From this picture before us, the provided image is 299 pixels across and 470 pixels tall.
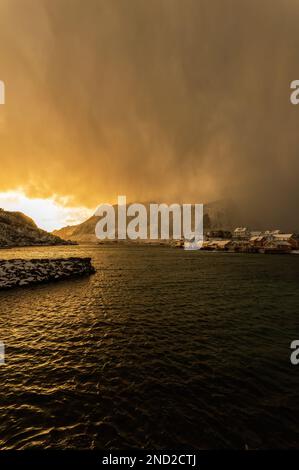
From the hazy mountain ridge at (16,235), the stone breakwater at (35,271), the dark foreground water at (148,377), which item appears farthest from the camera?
the hazy mountain ridge at (16,235)

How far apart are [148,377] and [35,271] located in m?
28.2

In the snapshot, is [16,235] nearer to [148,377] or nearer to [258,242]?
[258,242]

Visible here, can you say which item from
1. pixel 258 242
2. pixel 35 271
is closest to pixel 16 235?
pixel 35 271

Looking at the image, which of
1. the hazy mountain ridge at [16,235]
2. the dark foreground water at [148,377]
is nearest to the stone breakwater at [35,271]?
the dark foreground water at [148,377]

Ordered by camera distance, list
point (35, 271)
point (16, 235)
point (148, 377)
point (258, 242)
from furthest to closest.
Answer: point (16, 235) < point (258, 242) < point (35, 271) < point (148, 377)

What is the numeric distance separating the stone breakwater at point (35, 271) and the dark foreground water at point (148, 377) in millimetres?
10694

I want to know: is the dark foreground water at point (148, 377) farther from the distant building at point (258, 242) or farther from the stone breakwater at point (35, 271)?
the distant building at point (258, 242)

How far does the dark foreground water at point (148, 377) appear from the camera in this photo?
285 inches

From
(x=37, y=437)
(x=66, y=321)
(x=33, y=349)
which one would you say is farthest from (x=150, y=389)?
(x=66, y=321)

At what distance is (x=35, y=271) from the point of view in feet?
106

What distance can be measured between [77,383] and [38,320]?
9624 millimetres

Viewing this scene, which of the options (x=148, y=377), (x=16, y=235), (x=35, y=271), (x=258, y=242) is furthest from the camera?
(x=16, y=235)

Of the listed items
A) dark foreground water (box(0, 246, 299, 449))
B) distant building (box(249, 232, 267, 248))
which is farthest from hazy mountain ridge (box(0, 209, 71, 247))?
distant building (box(249, 232, 267, 248))
